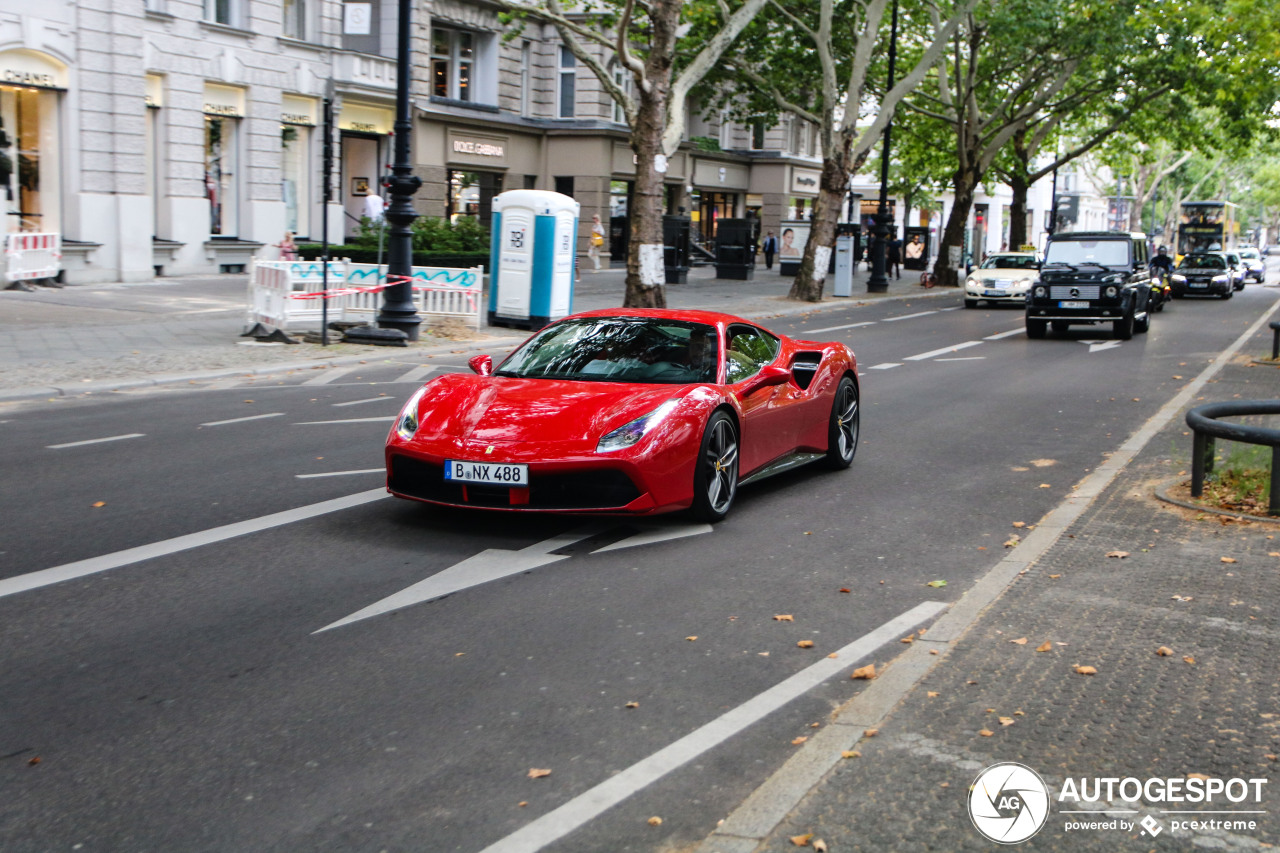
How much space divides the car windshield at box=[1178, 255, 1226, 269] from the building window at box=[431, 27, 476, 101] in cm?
2482

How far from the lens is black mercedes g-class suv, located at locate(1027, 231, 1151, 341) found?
2370 centimetres

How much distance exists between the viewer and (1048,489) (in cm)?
916

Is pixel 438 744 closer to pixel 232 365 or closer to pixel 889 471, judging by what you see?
pixel 889 471

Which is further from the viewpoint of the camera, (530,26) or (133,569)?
(530,26)

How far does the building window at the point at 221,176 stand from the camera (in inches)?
1224

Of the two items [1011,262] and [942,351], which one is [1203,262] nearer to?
[1011,262]

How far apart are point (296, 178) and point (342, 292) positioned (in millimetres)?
16685

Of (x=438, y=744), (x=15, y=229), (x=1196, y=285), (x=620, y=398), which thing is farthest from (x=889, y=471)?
(x=1196, y=285)

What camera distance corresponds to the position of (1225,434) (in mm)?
7996

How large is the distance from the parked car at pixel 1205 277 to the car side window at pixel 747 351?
124 feet

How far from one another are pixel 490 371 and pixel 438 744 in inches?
169

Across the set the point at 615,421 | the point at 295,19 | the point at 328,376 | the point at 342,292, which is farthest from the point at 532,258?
the point at 615,421

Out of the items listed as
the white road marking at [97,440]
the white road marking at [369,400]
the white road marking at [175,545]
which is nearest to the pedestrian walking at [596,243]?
the white road marking at [369,400]

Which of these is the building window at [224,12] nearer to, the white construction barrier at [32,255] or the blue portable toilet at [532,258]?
the white construction barrier at [32,255]
